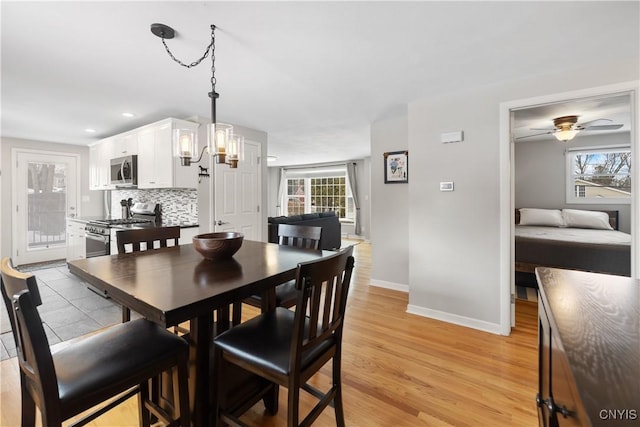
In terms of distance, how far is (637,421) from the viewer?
394 millimetres

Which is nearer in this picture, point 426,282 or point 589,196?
point 426,282

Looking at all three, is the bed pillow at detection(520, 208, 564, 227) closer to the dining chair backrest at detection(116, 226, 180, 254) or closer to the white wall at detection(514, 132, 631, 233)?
the white wall at detection(514, 132, 631, 233)

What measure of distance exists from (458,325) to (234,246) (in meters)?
2.38

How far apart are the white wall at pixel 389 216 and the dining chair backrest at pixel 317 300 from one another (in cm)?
253

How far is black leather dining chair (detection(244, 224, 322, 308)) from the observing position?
196 cm

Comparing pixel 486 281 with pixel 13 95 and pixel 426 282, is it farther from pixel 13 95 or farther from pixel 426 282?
pixel 13 95

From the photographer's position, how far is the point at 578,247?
11.3ft

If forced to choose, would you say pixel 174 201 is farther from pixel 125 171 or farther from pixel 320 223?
pixel 320 223

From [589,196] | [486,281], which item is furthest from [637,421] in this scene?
[589,196]

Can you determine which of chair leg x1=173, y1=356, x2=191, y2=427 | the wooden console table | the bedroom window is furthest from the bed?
chair leg x1=173, y1=356, x2=191, y2=427

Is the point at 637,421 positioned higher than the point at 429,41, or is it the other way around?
the point at 429,41

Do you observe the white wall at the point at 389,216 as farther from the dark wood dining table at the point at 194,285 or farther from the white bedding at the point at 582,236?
the dark wood dining table at the point at 194,285

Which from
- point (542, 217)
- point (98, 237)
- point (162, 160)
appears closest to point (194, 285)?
point (162, 160)

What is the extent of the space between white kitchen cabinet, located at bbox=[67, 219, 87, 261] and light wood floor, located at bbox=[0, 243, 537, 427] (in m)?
2.41
